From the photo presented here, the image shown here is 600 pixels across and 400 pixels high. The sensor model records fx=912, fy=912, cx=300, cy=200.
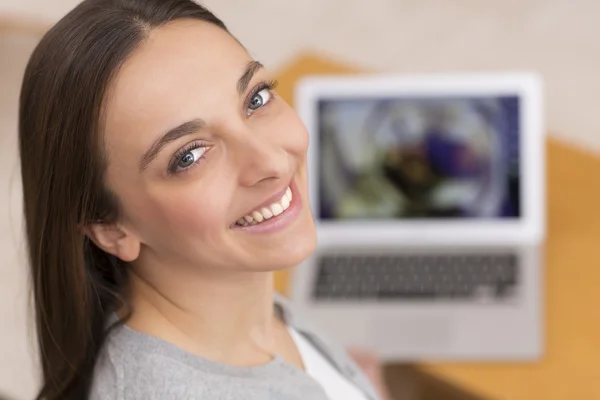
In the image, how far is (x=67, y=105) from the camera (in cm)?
77

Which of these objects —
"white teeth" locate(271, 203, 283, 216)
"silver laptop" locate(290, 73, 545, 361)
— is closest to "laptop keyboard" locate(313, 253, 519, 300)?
"silver laptop" locate(290, 73, 545, 361)

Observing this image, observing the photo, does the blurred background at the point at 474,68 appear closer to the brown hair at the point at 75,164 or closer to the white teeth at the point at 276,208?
the brown hair at the point at 75,164

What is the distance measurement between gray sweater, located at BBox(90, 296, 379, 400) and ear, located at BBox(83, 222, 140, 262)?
8 cm

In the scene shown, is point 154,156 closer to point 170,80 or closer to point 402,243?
point 170,80

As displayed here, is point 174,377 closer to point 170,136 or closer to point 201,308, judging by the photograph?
point 201,308

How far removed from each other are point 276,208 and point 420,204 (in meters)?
0.72

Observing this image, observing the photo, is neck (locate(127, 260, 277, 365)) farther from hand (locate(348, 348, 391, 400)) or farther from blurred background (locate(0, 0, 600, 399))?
hand (locate(348, 348, 391, 400))

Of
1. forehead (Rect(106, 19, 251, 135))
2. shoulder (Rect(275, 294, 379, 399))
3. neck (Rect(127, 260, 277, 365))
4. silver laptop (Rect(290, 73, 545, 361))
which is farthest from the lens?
Result: silver laptop (Rect(290, 73, 545, 361))

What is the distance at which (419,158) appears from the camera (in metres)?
1.50

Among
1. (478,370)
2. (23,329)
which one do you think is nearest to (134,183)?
(478,370)

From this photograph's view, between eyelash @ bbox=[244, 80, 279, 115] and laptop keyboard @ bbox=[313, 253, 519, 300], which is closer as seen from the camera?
eyelash @ bbox=[244, 80, 279, 115]

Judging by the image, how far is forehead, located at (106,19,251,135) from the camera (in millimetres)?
760

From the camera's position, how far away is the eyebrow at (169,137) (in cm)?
77

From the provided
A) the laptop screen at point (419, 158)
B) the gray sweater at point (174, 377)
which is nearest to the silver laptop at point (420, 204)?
the laptop screen at point (419, 158)
